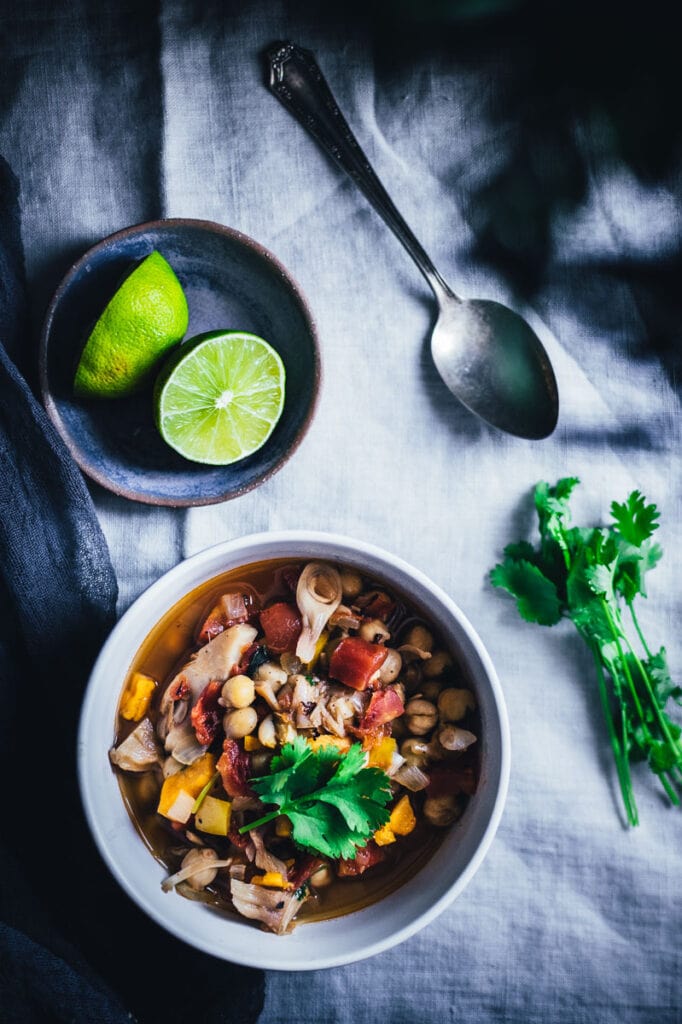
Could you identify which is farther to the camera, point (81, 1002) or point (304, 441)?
point (304, 441)

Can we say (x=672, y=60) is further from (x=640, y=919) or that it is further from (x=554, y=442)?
(x=640, y=919)

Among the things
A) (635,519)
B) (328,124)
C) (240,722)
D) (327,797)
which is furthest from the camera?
(328,124)

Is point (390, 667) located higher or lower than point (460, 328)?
lower

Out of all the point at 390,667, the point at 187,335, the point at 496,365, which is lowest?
the point at 390,667

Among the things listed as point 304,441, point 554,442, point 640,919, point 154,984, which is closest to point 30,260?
point 304,441

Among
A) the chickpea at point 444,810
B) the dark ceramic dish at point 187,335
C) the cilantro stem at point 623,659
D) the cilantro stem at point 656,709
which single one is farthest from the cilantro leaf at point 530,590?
the dark ceramic dish at point 187,335

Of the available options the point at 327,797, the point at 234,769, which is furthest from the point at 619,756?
the point at 234,769

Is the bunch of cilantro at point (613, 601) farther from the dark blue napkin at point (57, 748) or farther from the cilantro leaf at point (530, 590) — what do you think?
the dark blue napkin at point (57, 748)

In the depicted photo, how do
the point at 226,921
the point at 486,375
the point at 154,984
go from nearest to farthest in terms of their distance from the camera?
→ the point at 226,921, the point at 154,984, the point at 486,375

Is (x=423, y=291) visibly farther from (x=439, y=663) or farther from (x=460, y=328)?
(x=439, y=663)
